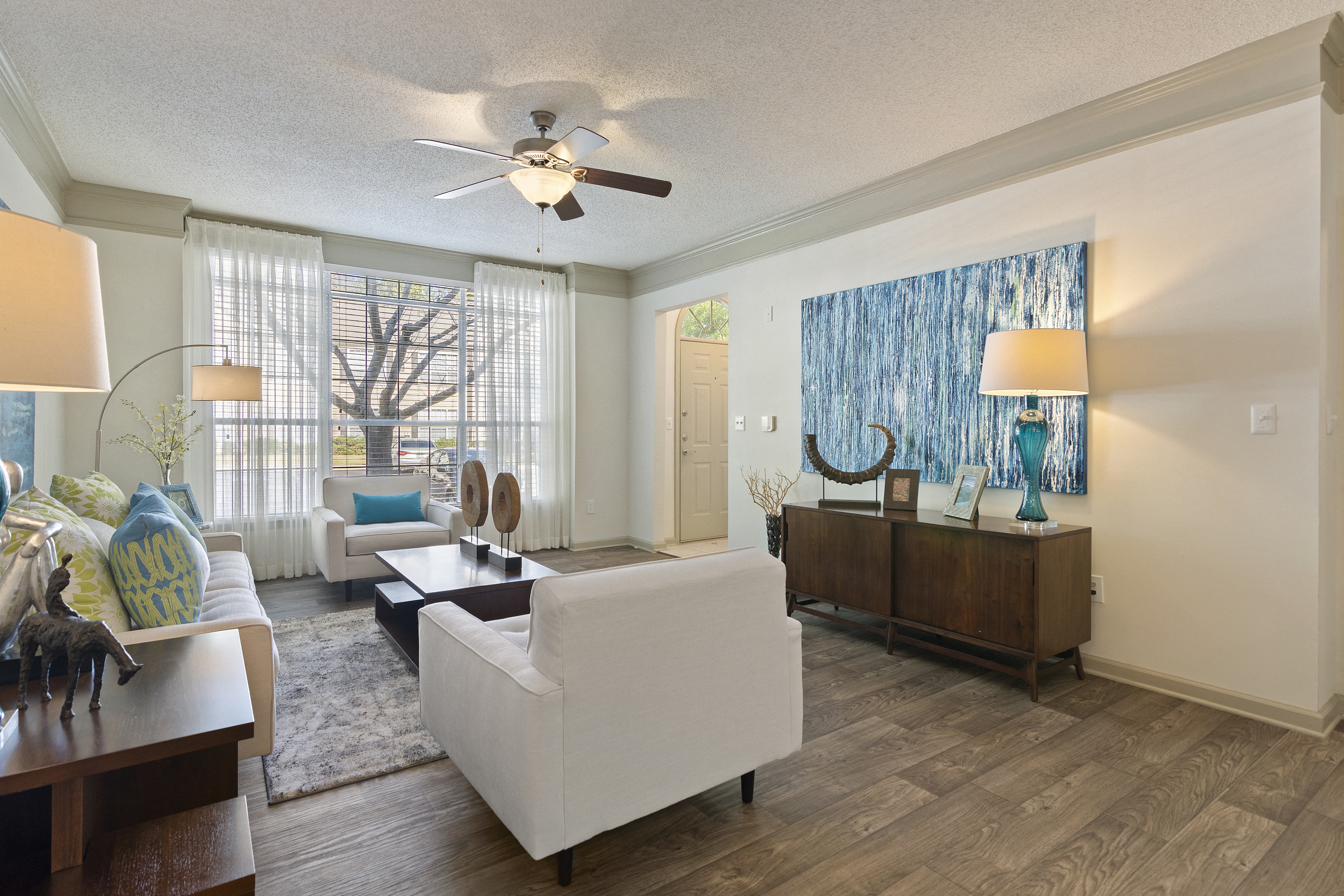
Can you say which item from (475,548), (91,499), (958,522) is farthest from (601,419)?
(91,499)

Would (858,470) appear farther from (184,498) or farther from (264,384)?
(264,384)

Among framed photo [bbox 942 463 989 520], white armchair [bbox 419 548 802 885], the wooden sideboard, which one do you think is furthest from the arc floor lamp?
framed photo [bbox 942 463 989 520]

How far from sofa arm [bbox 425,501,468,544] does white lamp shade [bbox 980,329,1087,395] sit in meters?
3.42

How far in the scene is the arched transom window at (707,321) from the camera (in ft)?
22.6

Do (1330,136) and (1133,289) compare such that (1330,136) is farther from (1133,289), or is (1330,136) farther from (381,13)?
(381,13)

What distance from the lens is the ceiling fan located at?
2967mm

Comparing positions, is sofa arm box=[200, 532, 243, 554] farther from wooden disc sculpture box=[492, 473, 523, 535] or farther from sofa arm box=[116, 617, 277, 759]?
sofa arm box=[116, 617, 277, 759]

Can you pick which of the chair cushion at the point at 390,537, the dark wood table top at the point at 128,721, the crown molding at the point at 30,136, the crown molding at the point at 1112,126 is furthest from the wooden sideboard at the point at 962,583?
the crown molding at the point at 30,136

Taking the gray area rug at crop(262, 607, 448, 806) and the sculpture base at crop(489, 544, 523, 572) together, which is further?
the sculpture base at crop(489, 544, 523, 572)

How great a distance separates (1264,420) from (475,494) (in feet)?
11.6

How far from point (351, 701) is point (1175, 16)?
400cm

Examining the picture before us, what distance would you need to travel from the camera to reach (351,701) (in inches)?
109

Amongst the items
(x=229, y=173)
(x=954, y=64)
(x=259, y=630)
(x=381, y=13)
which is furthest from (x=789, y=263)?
(x=259, y=630)

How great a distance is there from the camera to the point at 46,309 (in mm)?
1080
